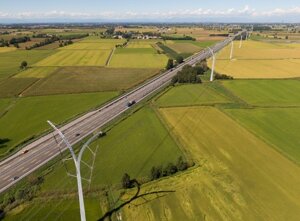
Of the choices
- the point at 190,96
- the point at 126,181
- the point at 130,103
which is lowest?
the point at 190,96

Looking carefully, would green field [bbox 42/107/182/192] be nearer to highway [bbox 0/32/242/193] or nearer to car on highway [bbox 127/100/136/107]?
highway [bbox 0/32/242/193]

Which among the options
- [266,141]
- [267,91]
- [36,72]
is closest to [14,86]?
[36,72]

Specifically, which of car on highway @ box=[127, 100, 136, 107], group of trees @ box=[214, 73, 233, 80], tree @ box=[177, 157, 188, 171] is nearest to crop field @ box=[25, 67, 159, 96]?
car on highway @ box=[127, 100, 136, 107]

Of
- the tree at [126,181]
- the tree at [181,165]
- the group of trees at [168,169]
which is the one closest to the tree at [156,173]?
the group of trees at [168,169]

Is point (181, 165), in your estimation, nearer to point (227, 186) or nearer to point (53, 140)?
point (227, 186)

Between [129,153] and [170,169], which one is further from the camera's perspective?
[129,153]

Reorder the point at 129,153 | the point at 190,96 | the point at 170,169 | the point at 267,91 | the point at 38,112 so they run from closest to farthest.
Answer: the point at 170,169 < the point at 129,153 < the point at 38,112 < the point at 190,96 < the point at 267,91

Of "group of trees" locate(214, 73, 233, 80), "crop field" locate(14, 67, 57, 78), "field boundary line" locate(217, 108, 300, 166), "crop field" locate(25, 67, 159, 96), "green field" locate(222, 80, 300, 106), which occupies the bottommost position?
"crop field" locate(14, 67, 57, 78)
